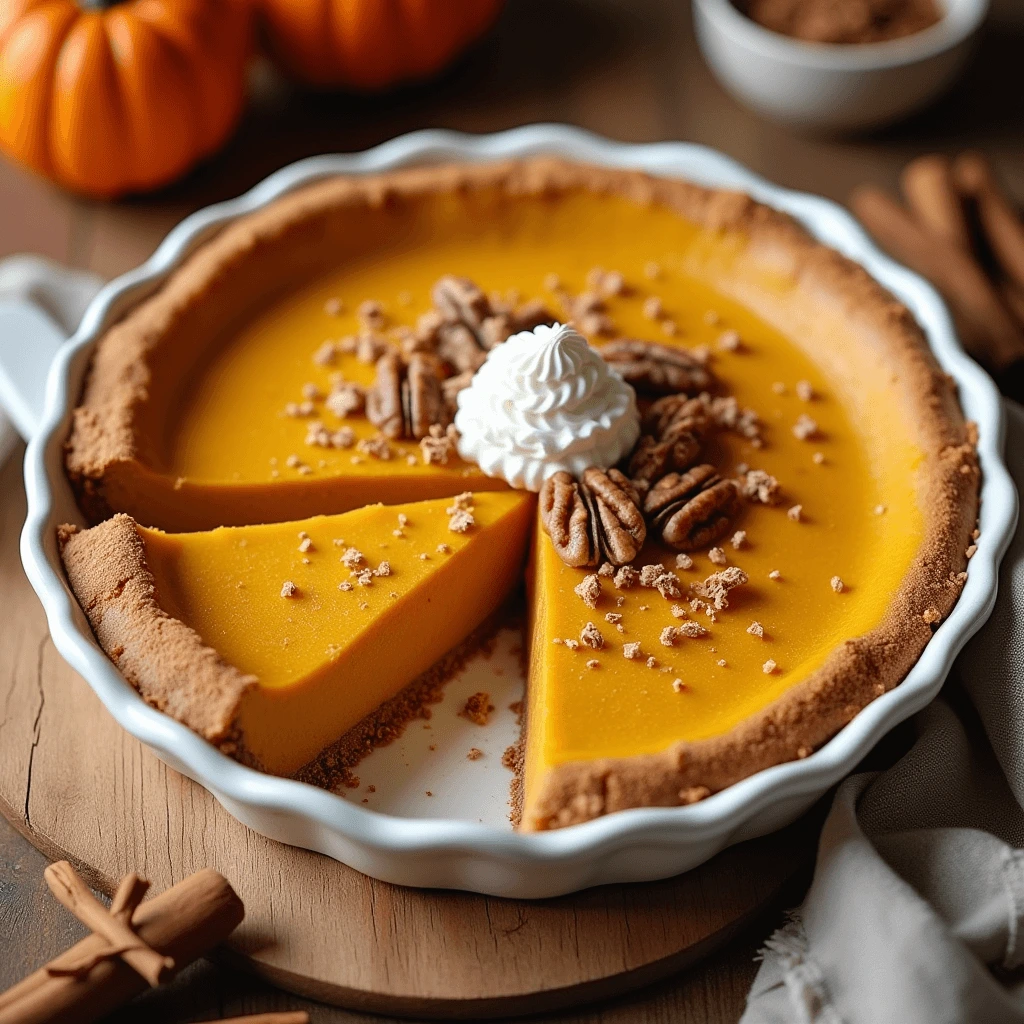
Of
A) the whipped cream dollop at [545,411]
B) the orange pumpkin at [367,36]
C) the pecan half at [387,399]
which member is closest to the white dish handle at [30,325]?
the pecan half at [387,399]

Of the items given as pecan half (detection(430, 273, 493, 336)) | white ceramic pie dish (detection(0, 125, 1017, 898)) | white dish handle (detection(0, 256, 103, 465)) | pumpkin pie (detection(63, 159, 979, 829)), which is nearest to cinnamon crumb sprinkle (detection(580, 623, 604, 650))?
pumpkin pie (detection(63, 159, 979, 829))

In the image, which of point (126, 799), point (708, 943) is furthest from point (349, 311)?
point (708, 943)

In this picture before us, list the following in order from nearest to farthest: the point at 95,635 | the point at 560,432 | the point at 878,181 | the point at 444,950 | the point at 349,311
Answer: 1. the point at 444,950
2. the point at 95,635
3. the point at 560,432
4. the point at 349,311
5. the point at 878,181

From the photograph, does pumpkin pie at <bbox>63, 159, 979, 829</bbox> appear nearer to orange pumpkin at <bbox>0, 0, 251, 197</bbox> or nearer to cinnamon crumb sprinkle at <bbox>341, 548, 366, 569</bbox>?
cinnamon crumb sprinkle at <bbox>341, 548, 366, 569</bbox>

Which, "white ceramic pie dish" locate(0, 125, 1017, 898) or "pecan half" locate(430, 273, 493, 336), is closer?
"white ceramic pie dish" locate(0, 125, 1017, 898)

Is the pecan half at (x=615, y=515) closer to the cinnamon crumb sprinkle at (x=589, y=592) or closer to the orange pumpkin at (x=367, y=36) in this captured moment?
the cinnamon crumb sprinkle at (x=589, y=592)

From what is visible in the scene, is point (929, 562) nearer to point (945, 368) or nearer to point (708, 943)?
point (945, 368)

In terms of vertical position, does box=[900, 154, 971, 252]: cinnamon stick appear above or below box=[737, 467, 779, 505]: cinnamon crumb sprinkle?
below
